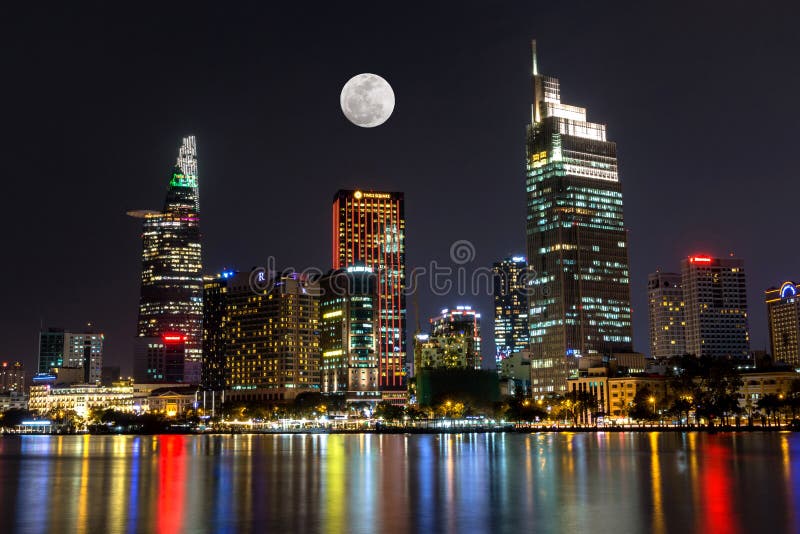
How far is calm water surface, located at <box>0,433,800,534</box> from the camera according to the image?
5153 cm

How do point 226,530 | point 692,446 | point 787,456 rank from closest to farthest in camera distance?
1. point 226,530
2. point 787,456
3. point 692,446

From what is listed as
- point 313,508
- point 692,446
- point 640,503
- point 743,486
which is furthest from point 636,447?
point 313,508

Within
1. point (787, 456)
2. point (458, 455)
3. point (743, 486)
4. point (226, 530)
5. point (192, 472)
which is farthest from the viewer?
point (458, 455)

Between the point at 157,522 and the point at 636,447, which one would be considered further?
the point at 636,447

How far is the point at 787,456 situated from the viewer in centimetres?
10262

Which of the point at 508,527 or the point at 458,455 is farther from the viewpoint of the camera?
the point at 458,455

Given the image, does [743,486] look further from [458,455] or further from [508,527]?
[458,455]

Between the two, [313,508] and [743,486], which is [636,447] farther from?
[313,508]

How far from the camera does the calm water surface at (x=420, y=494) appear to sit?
51.5 meters

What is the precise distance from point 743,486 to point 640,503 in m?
14.0

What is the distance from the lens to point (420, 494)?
66.9 m

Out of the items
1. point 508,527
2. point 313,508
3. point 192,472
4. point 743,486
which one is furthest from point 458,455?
point 508,527

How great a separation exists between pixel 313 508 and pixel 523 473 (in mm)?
31256

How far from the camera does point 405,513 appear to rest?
56031 mm
